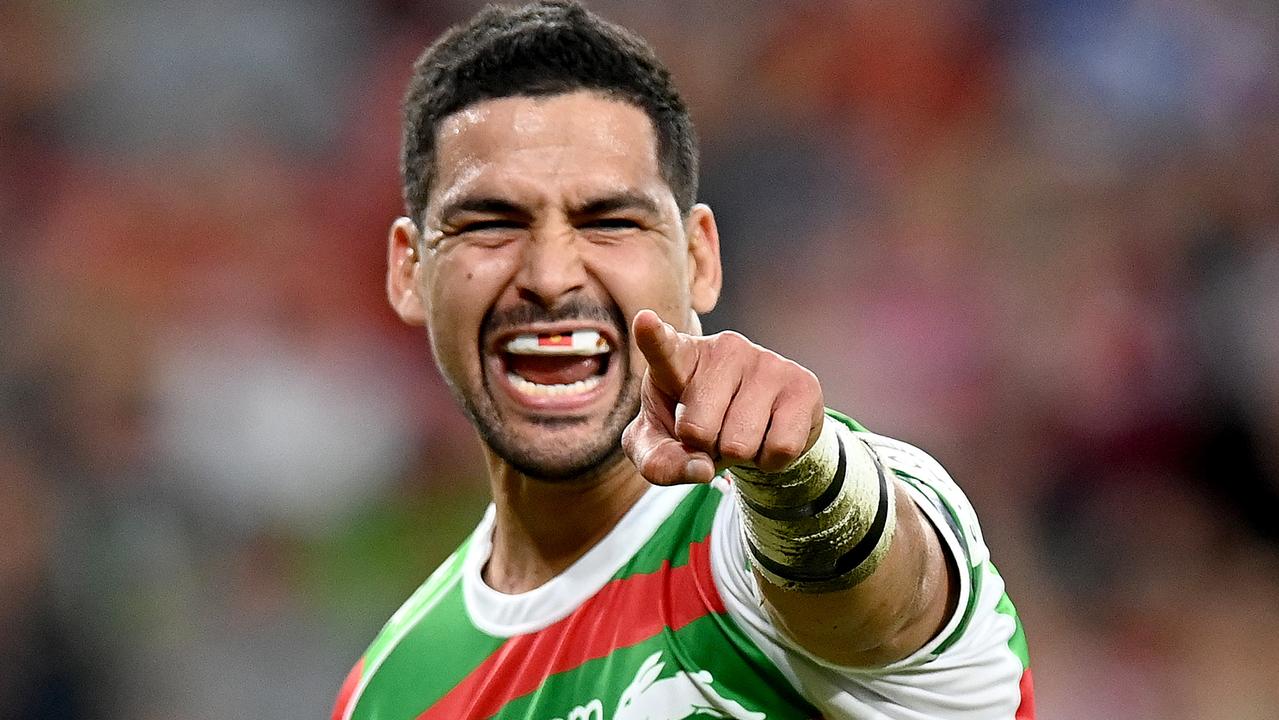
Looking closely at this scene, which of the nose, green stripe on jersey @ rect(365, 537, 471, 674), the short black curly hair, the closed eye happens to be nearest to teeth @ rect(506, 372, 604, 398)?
the nose

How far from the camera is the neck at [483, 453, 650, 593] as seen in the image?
7.90 ft

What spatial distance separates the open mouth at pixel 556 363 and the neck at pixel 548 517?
5.9 inches

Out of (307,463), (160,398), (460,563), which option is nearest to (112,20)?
(160,398)

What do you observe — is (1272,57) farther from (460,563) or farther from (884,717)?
(884,717)

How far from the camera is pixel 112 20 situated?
19.0 feet

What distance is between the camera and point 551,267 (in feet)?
7.45

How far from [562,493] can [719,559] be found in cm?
50

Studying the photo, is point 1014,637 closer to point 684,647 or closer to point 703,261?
point 684,647

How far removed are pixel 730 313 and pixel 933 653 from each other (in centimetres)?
342

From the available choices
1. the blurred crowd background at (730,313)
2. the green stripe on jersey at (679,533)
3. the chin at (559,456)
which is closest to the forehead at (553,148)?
the chin at (559,456)

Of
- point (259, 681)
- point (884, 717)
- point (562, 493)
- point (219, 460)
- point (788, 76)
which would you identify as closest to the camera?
point (884, 717)

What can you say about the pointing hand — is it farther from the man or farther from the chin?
the chin

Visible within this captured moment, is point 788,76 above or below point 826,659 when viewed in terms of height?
above

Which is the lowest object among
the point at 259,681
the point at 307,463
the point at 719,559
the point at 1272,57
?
the point at 259,681
